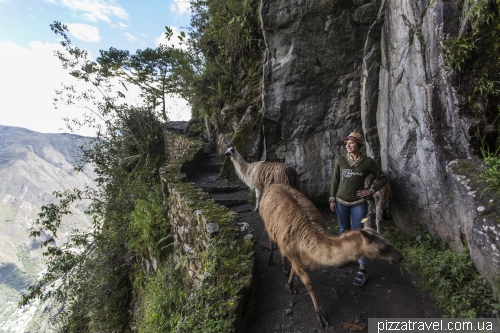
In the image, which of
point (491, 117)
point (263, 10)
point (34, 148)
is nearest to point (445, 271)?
point (491, 117)

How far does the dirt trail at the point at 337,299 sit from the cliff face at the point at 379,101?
95 centimetres

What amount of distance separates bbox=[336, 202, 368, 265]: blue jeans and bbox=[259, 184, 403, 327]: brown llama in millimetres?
569

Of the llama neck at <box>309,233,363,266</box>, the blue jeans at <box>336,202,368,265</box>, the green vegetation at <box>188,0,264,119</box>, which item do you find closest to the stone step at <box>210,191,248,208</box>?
the green vegetation at <box>188,0,264,119</box>

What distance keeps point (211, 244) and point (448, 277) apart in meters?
3.37

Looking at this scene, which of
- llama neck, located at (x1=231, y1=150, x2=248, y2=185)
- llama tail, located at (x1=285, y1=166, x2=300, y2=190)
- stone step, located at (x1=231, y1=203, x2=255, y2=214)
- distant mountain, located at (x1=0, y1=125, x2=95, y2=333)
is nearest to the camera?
llama tail, located at (x1=285, y1=166, x2=300, y2=190)

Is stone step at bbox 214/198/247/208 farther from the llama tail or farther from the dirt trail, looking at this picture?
the dirt trail

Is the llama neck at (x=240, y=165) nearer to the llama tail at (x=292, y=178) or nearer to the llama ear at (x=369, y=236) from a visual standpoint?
the llama tail at (x=292, y=178)

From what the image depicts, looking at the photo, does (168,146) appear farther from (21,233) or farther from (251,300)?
(21,233)

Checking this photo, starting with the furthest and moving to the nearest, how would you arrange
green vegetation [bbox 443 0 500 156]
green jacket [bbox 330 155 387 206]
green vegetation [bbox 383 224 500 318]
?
green jacket [bbox 330 155 387 206]
green vegetation [bbox 443 0 500 156]
green vegetation [bbox 383 224 500 318]

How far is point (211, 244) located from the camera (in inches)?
169

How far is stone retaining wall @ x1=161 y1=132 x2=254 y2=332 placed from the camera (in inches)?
129

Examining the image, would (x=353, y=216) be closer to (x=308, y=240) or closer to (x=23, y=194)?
(x=308, y=240)

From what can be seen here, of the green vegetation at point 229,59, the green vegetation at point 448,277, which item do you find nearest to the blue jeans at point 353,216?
the green vegetation at point 448,277

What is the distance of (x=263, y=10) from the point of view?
6.82m
